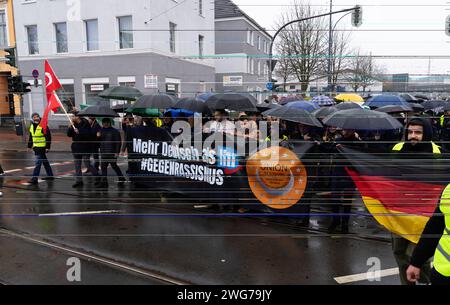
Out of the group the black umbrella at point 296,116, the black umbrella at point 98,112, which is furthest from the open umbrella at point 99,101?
the black umbrella at point 296,116

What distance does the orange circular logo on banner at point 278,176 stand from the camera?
16.1 feet

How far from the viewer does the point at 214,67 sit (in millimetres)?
24078

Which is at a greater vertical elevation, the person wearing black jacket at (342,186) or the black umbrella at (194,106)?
the black umbrella at (194,106)

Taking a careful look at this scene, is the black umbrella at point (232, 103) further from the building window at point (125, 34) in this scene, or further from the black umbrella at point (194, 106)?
the building window at point (125, 34)

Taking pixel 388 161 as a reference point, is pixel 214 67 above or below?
above

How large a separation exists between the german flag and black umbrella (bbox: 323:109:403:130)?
150cm

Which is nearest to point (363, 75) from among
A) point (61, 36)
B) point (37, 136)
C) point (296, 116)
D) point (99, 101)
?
point (296, 116)

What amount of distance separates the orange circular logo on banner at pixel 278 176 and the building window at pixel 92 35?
50.5 feet

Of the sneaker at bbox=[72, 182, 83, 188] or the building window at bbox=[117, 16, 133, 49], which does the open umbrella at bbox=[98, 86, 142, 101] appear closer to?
the sneaker at bbox=[72, 182, 83, 188]

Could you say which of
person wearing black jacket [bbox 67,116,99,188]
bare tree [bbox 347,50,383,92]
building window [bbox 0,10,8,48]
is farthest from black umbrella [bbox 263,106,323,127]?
building window [bbox 0,10,8,48]

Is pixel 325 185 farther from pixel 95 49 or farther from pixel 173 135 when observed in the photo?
pixel 95 49
